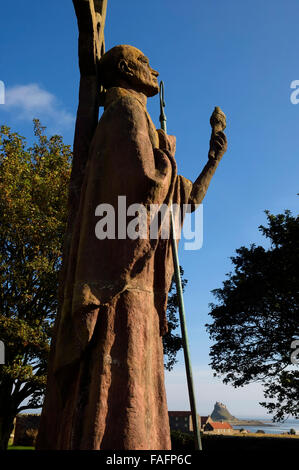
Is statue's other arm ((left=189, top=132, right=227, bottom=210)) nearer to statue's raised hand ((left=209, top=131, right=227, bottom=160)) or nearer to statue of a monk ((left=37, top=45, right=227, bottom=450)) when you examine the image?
Result: statue's raised hand ((left=209, top=131, right=227, bottom=160))

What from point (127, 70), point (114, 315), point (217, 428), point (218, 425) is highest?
point (127, 70)

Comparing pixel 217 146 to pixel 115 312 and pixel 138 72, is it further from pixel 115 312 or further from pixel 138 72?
pixel 115 312

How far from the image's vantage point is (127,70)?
4.76m

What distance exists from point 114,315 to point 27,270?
1150cm

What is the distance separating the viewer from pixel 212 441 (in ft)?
65.3

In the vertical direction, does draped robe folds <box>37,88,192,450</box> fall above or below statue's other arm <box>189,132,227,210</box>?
below

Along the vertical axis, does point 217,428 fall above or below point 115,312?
below

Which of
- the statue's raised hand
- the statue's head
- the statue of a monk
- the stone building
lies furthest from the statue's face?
the stone building

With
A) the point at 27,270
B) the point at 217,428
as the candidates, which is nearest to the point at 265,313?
the point at 27,270

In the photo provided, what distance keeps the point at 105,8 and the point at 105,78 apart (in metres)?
1.55

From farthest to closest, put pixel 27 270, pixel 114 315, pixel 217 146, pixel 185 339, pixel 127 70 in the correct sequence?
pixel 27 270
pixel 217 146
pixel 127 70
pixel 185 339
pixel 114 315

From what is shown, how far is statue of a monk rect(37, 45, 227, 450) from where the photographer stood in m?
3.14

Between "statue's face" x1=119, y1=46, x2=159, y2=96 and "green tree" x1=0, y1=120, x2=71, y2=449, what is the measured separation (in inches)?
380

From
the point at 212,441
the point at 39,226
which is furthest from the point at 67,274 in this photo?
the point at 212,441
